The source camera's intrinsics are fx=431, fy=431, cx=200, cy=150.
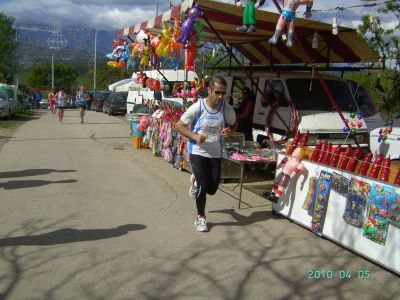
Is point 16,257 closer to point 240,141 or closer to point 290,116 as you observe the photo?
point 240,141

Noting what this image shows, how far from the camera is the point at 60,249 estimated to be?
Answer: 481cm

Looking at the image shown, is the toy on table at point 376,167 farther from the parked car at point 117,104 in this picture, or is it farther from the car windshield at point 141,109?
the parked car at point 117,104

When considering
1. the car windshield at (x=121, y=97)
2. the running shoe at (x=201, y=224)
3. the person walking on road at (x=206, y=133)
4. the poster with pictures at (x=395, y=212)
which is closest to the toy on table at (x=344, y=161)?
the poster with pictures at (x=395, y=212)

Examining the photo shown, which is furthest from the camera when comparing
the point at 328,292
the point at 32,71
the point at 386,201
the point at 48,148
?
the point at 32,71

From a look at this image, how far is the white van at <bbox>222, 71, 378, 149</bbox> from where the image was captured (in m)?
8.12

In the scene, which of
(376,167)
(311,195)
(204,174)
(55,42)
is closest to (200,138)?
(204,174)

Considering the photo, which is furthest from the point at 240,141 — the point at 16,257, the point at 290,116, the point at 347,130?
the point at 16,257

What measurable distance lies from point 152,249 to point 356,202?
2.33 metres

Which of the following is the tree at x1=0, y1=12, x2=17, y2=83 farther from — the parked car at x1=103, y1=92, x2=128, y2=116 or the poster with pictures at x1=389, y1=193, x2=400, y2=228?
the poster with pictures at x1=389, y1=193, x2=400, y2=228

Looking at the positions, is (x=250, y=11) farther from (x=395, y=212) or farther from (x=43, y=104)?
(x=43, y=104)

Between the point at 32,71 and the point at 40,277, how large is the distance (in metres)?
79.2

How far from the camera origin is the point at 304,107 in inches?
340

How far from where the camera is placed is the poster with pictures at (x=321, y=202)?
5.17 meters

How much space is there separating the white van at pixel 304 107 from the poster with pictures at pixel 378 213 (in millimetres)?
3455
